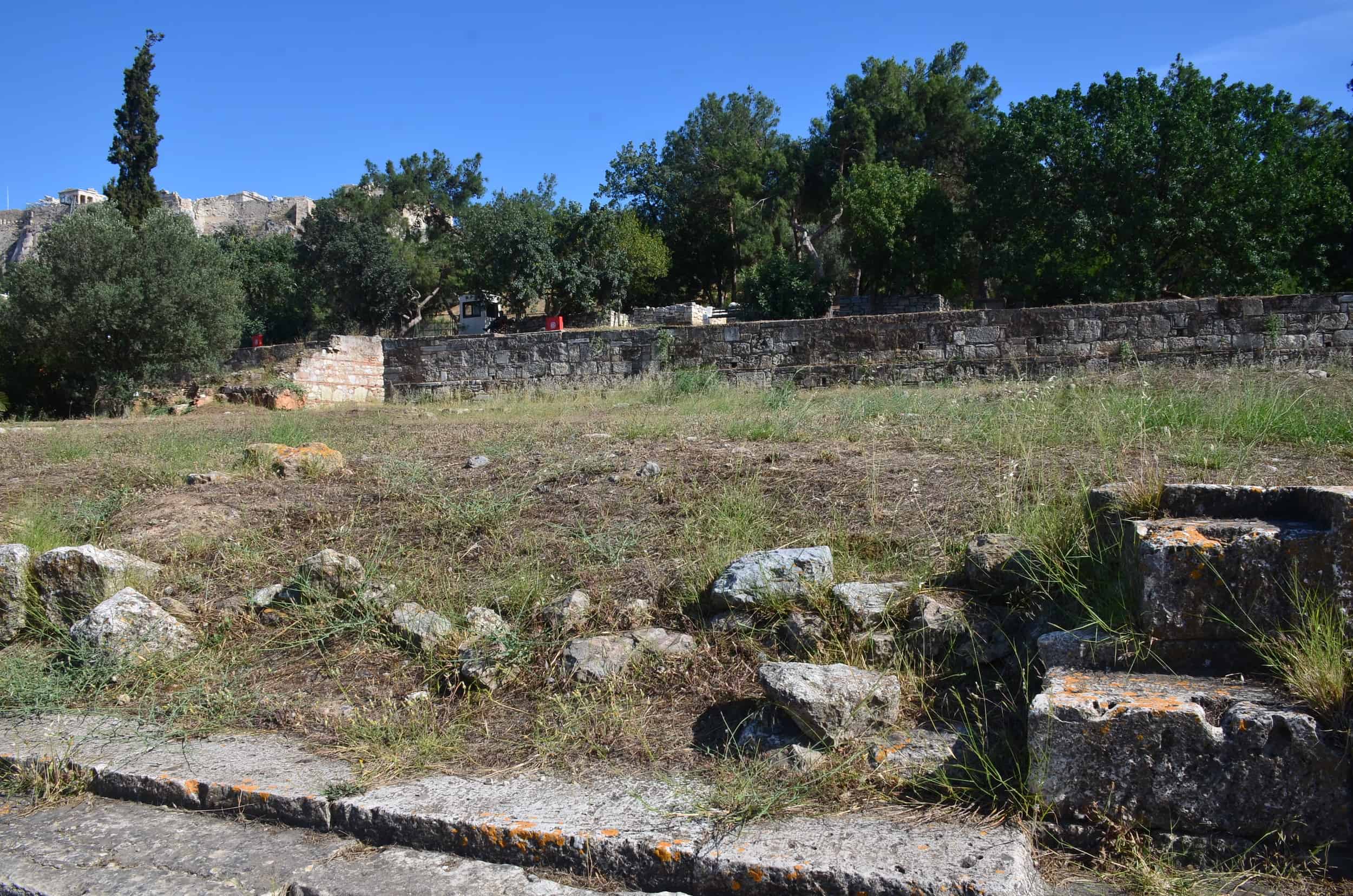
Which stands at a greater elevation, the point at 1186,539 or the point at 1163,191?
Answer: the point at 1163,191

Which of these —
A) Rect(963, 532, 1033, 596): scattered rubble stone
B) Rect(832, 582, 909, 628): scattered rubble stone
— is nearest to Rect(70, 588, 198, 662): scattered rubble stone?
Rect(832, 582, 909, 628): scattered rubble stone

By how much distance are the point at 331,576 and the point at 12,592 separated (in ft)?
5.30

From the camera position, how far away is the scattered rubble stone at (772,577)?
352 cm

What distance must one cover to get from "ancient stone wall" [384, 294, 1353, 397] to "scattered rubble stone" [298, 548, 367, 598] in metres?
6.98

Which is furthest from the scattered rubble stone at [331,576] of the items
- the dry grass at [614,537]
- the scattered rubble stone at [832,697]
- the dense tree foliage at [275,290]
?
the dense tree foliage at [275,290]

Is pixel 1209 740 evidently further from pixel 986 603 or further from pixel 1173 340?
pixel 1173 340

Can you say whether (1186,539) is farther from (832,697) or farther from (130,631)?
(130,631)

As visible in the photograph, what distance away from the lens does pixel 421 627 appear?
146 inches

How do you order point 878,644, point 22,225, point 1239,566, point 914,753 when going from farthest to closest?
point 22,225 → point 878,644 → point 914,753 → point 1239,566

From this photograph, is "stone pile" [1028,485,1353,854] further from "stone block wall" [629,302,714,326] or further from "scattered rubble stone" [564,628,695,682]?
"stone block wall" [629,302,714,326]

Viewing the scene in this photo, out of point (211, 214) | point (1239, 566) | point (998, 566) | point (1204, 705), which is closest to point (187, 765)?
point (998, 566)

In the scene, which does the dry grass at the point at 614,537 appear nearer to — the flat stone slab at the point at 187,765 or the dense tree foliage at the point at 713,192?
the flat stone slab at the point at 187,765

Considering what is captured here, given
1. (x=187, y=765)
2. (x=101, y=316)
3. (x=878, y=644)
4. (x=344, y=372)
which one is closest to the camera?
(x=187, y=765)

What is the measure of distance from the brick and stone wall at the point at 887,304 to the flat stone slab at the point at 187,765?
2789 centimetres
